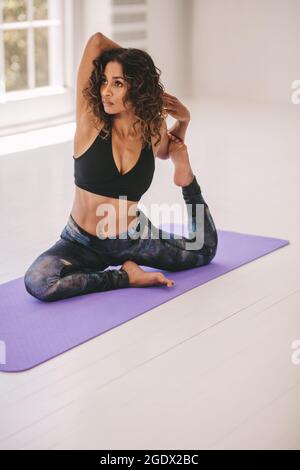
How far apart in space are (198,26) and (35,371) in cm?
595

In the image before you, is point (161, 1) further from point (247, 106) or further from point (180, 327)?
point (180, 327)

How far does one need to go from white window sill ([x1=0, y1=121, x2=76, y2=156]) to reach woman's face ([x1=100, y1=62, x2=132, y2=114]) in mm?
2728

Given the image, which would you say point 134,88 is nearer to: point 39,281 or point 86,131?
point 86,131

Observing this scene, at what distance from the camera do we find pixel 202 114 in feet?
23.7

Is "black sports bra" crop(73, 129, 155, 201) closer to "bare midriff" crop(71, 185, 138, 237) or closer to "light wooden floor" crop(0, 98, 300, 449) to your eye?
"bare midriff" crop(71, 185, 138, 237)

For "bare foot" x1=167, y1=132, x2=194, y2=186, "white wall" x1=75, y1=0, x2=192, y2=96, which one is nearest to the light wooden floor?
"bare foot" x1=167, y1=132, x2=194, y2=186

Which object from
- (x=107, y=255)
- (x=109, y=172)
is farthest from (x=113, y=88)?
(x=107, y=255)

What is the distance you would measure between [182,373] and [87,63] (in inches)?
48.7

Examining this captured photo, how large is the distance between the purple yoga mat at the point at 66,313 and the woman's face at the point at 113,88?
68 cm

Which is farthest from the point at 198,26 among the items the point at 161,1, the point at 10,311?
the point at 10,311

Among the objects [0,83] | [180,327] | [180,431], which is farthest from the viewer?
[0,83]

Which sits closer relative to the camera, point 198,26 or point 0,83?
point 0,83

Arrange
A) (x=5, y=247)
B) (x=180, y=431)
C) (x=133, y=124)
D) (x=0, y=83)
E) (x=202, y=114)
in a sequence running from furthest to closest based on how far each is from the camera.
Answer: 1. (x=202, y=114)
2. (x=0, y=83)
3. (x=5, y=247)
4. (x=133, y=124)
5. (x=180, y=431)

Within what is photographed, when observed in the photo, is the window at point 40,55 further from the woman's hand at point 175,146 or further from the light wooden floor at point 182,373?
the woman's hand at point 175,146
